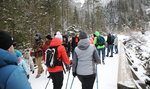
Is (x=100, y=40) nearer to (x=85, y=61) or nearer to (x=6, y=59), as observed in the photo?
(x=85, y=61)

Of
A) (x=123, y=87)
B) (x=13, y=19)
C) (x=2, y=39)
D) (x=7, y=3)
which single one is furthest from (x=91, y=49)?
(x=7, y=3)

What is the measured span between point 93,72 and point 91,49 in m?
0.60

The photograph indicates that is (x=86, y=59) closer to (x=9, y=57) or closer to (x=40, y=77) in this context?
(x=9, y=57)

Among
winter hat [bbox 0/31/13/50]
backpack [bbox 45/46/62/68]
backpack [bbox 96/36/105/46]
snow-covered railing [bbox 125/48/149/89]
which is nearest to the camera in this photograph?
winter hat [bbox 0/31/13/50]

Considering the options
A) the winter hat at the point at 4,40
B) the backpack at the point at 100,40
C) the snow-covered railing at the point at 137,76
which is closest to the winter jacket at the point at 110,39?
the backpack at the point at 100,40

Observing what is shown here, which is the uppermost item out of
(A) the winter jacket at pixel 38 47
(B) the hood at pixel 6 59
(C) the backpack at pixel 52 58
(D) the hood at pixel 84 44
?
(B) the hood at pixel 6 59

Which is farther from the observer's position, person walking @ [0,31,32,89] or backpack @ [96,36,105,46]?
backpack @ [96,36,105,46]

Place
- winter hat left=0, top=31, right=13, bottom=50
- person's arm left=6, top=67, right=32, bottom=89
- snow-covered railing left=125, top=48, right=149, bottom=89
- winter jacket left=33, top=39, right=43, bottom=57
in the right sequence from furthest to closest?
winter jacket left=33, top=39, right=43, bottom=57
snow-covered railing left=125, top=48, right=149, bottom=89
winter hat left=0, top=31, right=13, bottom=50
person's arm left=6, top=67, right=32, bottom=89

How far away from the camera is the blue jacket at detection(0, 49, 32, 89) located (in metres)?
1.34

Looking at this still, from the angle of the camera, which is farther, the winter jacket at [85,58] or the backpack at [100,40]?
the backpack at [100,40]

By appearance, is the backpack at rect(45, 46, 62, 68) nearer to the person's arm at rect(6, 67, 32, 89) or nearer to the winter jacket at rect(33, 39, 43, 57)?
the person's arm at rect(6, 67, 32, 89)

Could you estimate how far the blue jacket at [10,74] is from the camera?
4.40 feet

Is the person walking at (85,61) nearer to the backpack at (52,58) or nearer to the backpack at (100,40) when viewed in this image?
the backpack at (52,58)

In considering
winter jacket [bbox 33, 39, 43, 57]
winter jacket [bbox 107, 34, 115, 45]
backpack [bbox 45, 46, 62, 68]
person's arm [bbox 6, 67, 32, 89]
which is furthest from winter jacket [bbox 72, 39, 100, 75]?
winter jacket [bbox 107, 34, 115, 45]
